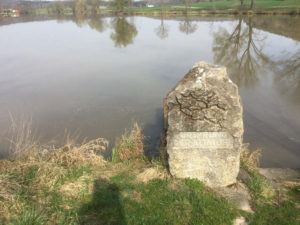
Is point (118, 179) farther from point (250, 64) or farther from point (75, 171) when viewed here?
point (250, 64)

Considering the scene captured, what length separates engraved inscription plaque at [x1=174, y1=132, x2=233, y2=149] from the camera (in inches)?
159

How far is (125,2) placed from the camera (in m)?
73.5

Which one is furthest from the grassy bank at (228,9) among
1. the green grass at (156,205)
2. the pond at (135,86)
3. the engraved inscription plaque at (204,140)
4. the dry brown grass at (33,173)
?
the dry brown grass at (33,173)

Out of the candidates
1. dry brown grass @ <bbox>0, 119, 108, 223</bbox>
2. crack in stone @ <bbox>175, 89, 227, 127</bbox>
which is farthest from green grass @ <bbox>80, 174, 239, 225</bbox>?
crack in stone @ <bbox>175, 89, 227, 127</bbox>

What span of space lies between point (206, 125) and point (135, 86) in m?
7.73

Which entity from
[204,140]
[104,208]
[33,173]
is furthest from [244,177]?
[33,173]

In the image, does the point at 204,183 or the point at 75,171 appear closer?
the point at 204,183

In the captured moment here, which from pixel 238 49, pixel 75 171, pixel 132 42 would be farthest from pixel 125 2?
pixel 75 171

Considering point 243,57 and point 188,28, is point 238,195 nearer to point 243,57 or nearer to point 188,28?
point 243,57

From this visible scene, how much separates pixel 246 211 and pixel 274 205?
56 cm

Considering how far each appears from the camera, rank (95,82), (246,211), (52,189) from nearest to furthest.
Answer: (246,211) < (52,189) < (95,82)

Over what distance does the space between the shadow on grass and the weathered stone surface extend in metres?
1.26

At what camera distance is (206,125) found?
3.97 metres

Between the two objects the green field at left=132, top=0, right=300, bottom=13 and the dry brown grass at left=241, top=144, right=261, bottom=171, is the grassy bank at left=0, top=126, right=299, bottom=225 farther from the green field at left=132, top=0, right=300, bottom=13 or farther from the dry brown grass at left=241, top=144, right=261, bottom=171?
the green field at left=132, top=0, right=300, bottom=13
